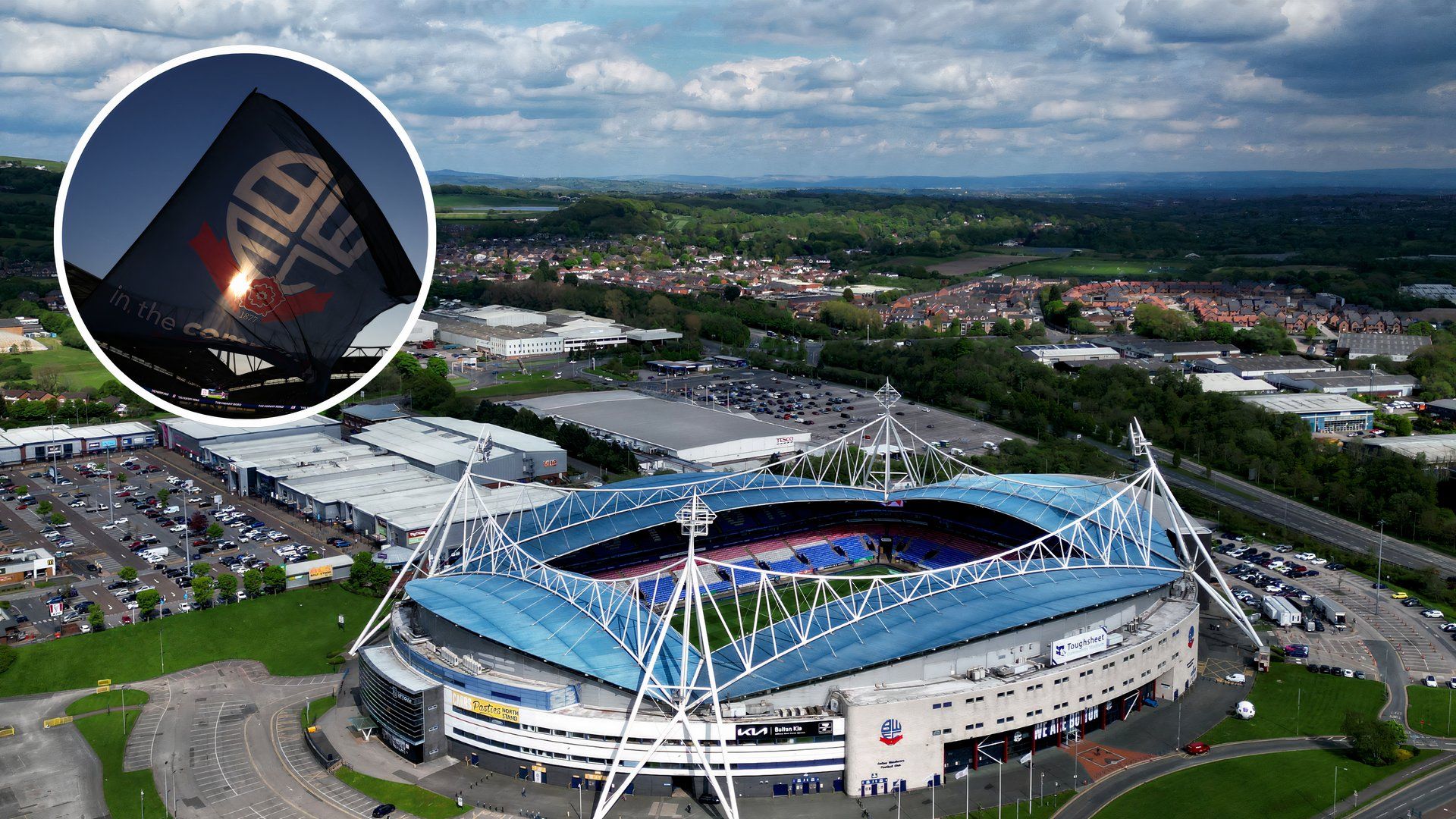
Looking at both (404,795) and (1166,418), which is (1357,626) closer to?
(1166,418)

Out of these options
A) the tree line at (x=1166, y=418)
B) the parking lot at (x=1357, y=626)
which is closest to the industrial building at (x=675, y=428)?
the tree line at (x=1166, y=418)

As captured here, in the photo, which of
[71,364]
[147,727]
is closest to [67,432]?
[71,364]

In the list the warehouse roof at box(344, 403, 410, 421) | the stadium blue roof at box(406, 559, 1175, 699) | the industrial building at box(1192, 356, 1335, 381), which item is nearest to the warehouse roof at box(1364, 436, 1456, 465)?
the industrial building at box(1192, 356, 1335, 381)

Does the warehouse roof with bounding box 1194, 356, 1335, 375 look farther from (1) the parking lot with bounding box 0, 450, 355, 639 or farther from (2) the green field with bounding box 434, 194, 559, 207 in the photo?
(2) the green field with bounding box 434, 194, 559, 207

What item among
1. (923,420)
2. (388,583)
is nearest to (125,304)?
(388,583)

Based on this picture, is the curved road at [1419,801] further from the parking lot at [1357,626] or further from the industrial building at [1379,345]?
the industrial building at [1379,345]
